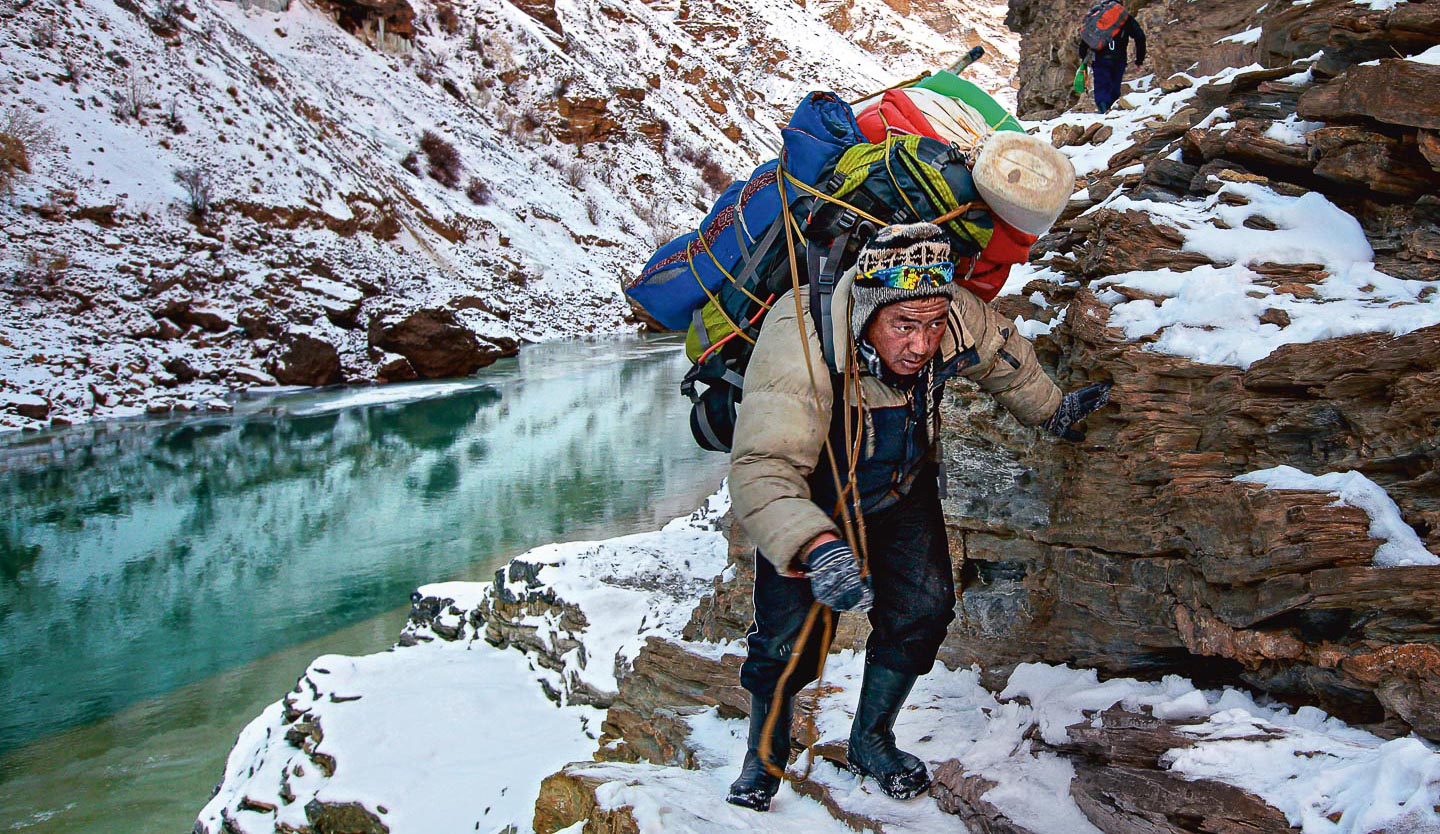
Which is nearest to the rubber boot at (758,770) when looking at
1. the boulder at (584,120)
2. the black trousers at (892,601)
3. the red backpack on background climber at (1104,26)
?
the black trousers at (892,601)

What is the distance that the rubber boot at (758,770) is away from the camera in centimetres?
281

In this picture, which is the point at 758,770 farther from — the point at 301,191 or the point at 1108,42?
the point at 301,191

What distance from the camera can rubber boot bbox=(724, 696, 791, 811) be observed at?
2.81 meters

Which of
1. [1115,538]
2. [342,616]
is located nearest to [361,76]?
[342,616]

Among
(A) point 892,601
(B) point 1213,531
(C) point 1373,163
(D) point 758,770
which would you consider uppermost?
(C) point 1373,163

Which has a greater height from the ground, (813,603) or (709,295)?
(709,295)

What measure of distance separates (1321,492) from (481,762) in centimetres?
492

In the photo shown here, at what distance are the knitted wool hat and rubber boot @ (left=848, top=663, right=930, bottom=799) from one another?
1038 millimetres

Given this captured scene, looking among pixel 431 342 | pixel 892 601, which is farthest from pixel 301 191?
pixel 892 601

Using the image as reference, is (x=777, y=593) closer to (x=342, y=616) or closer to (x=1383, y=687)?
Result: (x=1383, y=687)

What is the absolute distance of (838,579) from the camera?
7.16 ft

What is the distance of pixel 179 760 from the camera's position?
7609 mm

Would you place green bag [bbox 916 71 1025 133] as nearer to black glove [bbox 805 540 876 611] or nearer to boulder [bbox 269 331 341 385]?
black glove [bbox 805 540 876 611]

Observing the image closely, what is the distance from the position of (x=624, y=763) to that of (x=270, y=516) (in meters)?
11.7
